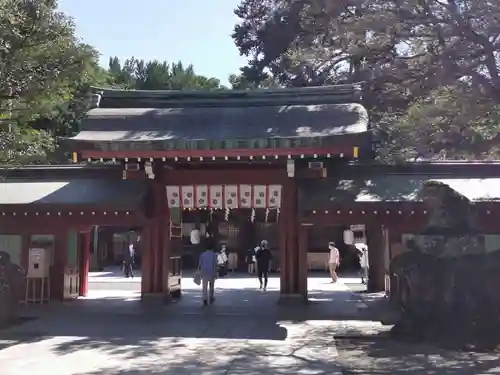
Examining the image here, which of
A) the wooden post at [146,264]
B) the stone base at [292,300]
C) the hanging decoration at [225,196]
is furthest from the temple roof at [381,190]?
the wooden post at [146,264]

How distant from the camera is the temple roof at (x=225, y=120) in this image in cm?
1381

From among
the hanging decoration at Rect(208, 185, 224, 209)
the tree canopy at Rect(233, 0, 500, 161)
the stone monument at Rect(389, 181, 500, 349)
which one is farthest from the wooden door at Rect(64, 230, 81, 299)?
the stone monument at Rect(389, 181, 500, 349)

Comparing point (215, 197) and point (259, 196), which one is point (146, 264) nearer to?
point (215, 197)

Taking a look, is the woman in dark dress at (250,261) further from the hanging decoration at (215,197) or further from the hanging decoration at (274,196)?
Result: the hanging decoration at (274,196)

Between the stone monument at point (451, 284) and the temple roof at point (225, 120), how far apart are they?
3191mm

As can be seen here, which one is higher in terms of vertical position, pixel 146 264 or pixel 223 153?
pixel 223 153

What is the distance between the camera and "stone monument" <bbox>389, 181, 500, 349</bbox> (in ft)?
34.8

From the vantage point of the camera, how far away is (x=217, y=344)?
408 inches

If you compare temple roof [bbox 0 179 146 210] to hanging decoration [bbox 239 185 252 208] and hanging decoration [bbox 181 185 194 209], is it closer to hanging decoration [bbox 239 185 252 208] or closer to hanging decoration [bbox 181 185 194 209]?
hanging decoration [bbox 181 185 194 209]

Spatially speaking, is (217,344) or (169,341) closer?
(217,344)

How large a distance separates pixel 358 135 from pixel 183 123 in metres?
4.87

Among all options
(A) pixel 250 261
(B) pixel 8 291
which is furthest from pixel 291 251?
(A) pixel 250 261

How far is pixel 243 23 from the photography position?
29.9m

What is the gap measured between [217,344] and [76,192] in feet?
23.5
